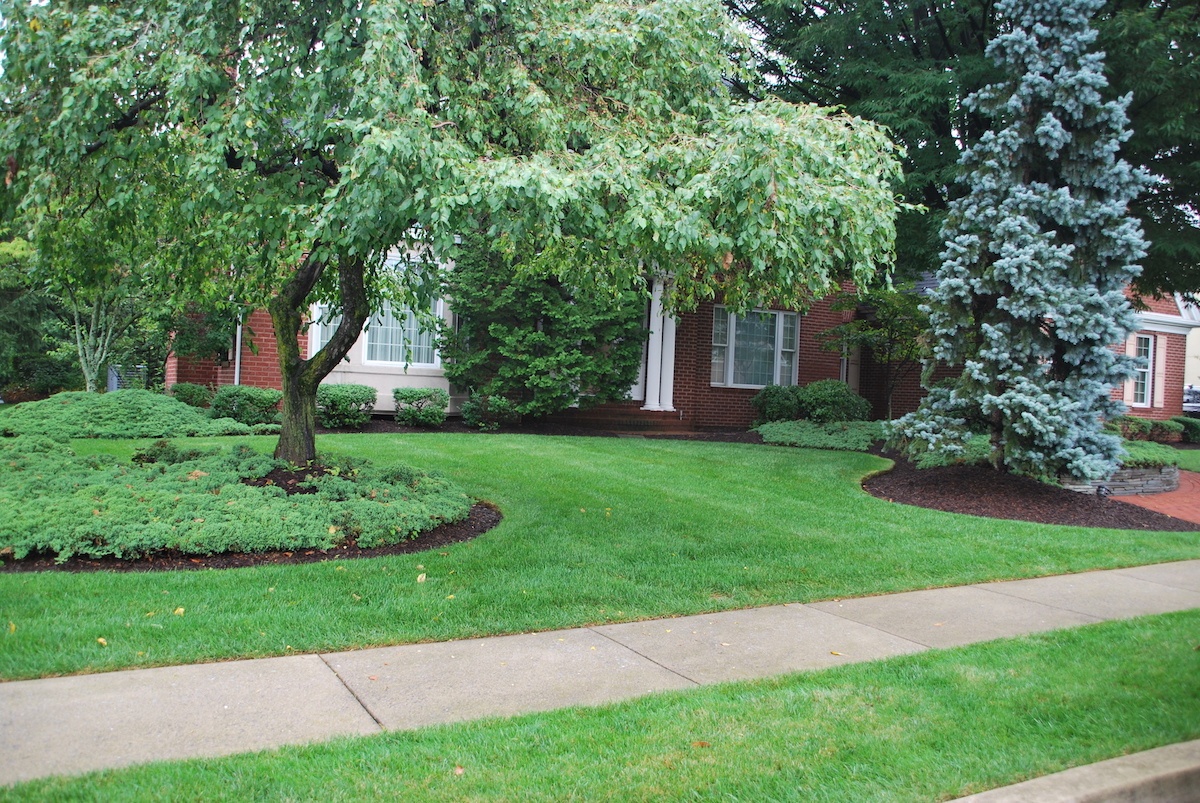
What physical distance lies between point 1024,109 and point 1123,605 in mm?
6660

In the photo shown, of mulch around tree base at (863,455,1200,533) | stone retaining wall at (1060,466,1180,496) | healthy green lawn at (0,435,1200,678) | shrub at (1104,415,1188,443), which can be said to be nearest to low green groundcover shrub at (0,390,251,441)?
healthy green lawn at (0,435,1200,678)

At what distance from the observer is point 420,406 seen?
16172 mm

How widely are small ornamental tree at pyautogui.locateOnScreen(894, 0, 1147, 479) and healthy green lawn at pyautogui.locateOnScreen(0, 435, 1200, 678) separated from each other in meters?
1.48

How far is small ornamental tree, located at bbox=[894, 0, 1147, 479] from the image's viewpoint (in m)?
10.5

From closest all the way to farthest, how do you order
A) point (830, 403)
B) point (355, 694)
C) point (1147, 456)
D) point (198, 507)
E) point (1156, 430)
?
point (355, 694), point (198, 507), point (1147, 456), point (830, 403), point (1156, 430)

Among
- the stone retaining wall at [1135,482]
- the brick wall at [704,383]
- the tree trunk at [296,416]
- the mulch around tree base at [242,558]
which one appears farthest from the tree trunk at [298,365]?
the brick wall at [704,383]

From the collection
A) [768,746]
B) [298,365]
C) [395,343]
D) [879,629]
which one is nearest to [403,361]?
[395,343]

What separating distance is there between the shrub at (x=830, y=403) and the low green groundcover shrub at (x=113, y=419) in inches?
424

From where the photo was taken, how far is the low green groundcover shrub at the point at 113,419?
1248 cm

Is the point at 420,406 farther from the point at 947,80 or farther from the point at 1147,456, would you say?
the point at 1147,456

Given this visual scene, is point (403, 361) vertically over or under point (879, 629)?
over

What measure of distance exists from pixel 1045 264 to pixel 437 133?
7.41 meters

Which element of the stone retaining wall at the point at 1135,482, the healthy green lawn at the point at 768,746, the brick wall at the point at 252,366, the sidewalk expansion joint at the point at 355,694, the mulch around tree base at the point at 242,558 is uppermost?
the brick wall at the point at 252,366

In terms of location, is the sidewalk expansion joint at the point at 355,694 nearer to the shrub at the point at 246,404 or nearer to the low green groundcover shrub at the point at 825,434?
the shrub at the point at 246,404
